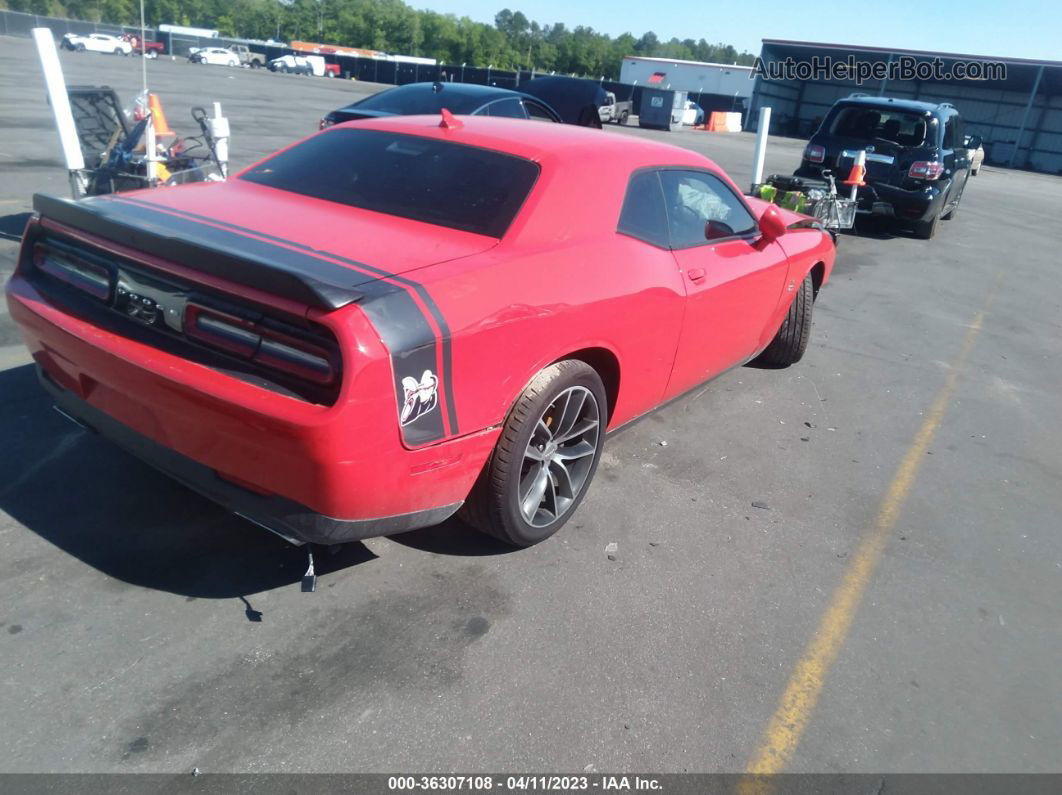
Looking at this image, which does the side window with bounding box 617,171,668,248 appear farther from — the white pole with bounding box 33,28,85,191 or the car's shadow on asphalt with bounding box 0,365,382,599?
the white pole with bounding box 33,28,85,191

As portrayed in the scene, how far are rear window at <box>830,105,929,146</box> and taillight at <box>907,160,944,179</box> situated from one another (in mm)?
304

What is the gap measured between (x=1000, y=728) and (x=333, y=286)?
8.52 ft

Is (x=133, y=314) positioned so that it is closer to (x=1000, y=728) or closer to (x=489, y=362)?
(x=489, y=362)

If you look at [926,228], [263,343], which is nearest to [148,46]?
[926,228]

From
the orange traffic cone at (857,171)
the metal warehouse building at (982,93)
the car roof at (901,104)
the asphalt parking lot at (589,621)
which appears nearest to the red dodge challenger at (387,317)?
the asphalt parking lot at (589,621)

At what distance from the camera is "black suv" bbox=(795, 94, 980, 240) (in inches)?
444

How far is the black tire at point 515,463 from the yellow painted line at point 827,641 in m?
1.13

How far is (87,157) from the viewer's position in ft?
25.3

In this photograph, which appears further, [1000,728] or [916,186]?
[916,186]

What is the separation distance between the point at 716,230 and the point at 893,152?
8.51 metres

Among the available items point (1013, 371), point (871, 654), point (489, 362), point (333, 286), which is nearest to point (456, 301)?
point (489, 362)

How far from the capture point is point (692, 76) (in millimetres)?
54156

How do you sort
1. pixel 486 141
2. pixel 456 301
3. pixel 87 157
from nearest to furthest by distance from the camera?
1. pixel 456 301
2. pixel 486 141
3. pixel 87 157

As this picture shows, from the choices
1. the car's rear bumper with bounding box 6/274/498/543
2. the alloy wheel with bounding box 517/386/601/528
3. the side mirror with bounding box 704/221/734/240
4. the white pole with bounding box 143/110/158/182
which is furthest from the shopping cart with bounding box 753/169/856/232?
the car's rear bumper with bounding box 6/274/498/543
